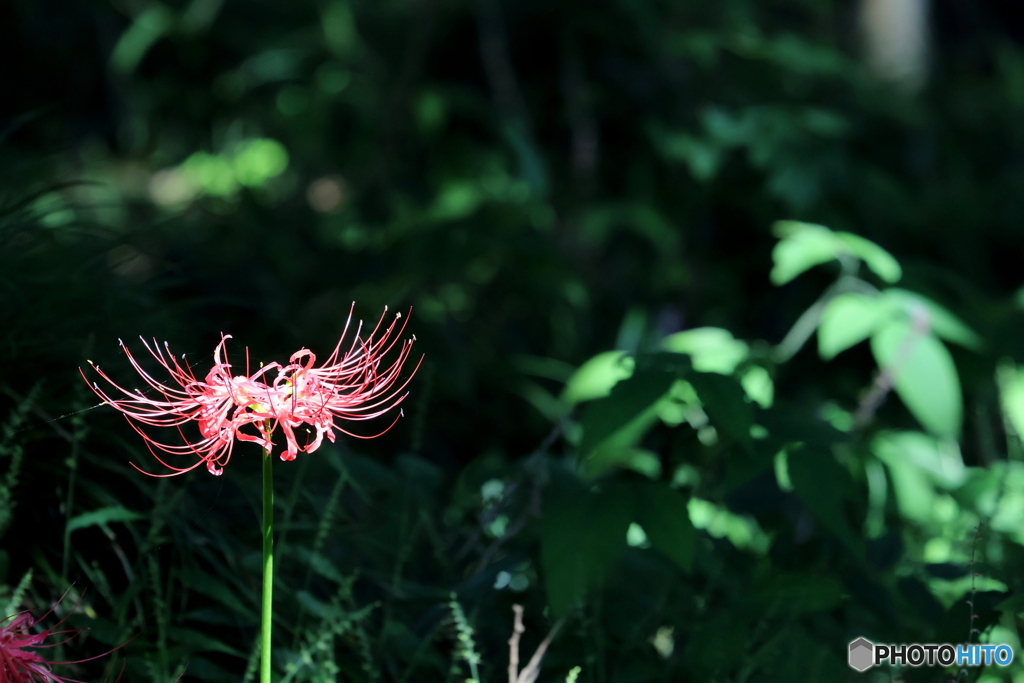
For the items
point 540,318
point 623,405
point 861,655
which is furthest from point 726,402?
point 540,318

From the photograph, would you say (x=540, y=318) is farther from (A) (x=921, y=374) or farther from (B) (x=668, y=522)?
(B) (x=668, y=522)

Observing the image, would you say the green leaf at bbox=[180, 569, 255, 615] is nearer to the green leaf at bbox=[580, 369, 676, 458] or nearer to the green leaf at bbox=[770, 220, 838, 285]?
the green leaf at bbox=[580, 369, 676, 458]

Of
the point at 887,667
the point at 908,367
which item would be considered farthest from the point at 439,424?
the point at 887,667

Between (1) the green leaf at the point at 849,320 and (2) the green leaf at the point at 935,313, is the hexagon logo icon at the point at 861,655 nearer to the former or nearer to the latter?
(1) the green leaf at the point at 849,320

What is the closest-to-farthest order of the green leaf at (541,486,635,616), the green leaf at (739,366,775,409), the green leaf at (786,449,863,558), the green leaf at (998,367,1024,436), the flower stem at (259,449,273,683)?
the flower stem at (259,449,273,683) → the green leaf at (541,486,635,616) → the green leaf at (786,449,863,558) → the green leaf at (739,366,775,409) → the green leaf at (998,367,1024,436)

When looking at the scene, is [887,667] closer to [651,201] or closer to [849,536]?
[849,536]

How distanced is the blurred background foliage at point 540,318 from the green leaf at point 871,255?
1 centimetres

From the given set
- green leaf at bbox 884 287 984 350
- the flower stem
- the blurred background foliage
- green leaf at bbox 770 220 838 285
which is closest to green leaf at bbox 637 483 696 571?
the blurred background foliage

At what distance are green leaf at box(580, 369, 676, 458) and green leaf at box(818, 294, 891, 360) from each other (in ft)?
1.64

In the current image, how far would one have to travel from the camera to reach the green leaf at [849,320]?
4.85 feet

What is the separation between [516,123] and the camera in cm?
288

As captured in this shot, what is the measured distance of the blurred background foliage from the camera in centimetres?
114

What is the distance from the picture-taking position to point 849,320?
1501 mm

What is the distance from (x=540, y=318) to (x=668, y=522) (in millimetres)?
1833
